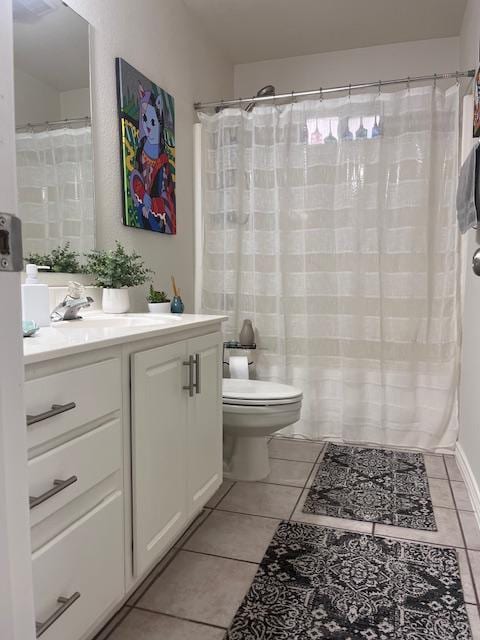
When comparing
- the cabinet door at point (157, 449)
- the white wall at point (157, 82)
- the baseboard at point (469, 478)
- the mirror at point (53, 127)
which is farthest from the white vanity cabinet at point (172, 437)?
the baseboard at point (469, 478)

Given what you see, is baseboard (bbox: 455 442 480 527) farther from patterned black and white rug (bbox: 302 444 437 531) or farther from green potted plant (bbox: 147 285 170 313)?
green potted plant (bbox: 147 285 170 313)

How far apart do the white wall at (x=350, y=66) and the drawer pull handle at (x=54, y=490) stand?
122 inches

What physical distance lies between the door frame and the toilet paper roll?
2.13m

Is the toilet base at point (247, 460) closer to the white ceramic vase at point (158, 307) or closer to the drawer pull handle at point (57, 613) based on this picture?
the white ceramic vase at point (158, 307)

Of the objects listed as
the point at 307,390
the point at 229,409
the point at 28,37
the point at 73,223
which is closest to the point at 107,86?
the point at 28,37

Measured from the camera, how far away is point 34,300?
1583mm

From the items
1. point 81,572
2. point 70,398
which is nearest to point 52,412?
point 70,398

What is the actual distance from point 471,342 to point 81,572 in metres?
1.96

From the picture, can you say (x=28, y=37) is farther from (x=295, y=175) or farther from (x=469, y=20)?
(x=469, y=20)

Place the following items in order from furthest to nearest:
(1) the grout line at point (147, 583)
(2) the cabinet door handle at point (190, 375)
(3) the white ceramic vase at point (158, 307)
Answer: (3) the white ceramic vase at point (158, 307) → (2) the cabinet door handle at point (190, 375) → (1) the grout line at point (147, 583)

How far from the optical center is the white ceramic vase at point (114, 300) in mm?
2072

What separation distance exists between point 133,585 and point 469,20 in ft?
9.89

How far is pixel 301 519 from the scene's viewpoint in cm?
201

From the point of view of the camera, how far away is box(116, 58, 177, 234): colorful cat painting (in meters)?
2.25
